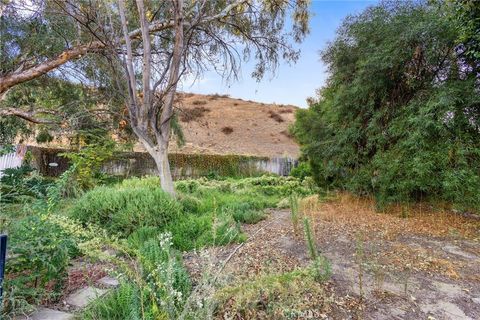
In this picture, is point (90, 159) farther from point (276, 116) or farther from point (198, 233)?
point (276, 116)

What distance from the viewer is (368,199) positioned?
5754 mm

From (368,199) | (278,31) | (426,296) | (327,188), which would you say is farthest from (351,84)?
(426,296)

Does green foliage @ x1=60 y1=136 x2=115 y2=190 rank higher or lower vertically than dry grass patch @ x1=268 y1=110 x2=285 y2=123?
lower

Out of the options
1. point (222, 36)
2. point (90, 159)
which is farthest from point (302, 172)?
point (90, 159)

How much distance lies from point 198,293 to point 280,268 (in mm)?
892

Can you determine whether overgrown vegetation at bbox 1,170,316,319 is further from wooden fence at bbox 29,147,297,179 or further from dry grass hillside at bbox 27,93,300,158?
dry grass hillside at bbox 27,93,300,158

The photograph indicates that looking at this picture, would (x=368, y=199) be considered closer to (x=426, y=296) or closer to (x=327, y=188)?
(x=327, y=188)

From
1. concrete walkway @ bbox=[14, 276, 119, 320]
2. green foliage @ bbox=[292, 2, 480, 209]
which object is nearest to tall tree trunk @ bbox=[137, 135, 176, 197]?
concrete walkway @ bbox=[14, 276, 119, 320]

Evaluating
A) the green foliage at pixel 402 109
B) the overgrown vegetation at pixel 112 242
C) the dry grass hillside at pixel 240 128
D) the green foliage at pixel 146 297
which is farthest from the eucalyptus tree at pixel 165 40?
the dry grass hillside at pixel 240 128

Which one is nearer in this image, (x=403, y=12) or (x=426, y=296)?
(x=426, y=296)

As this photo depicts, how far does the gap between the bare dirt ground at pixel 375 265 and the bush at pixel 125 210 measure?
1.01 metres

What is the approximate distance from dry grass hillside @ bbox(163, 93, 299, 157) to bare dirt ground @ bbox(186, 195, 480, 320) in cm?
1054

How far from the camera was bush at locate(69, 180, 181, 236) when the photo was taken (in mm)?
3414

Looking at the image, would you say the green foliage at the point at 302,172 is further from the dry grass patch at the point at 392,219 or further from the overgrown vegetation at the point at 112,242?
the overgrown vegetation at the point at 112,242
